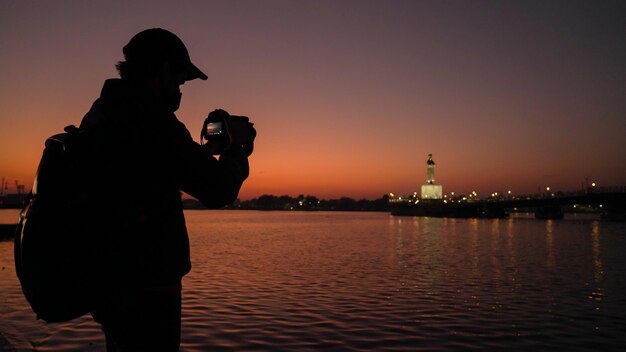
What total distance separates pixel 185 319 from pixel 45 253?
476 inches

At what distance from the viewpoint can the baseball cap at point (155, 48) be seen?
9.09 feet

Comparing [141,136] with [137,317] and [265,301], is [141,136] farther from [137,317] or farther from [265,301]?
[265,301]

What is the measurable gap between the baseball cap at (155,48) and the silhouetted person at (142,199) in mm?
186

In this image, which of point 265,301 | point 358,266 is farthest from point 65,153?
point 358,266

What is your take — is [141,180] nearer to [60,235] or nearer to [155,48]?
[60,235]

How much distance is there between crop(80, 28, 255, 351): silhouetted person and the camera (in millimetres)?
2443

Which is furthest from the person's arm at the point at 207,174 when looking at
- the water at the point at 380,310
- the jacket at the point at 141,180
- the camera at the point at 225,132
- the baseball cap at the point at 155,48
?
the water at the point at 380,310

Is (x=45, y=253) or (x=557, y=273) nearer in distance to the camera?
(x=45, y=253)

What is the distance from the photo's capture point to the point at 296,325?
1320 centimetres

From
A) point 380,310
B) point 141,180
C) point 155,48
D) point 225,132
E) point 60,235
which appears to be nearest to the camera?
point 60,235

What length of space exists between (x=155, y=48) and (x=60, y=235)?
1057 millimetres

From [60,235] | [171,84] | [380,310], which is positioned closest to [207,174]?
[171,84]

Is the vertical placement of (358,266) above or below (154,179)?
below

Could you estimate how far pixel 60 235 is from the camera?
7.52 feet
